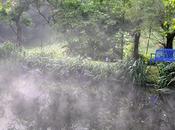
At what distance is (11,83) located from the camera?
43.0 ft

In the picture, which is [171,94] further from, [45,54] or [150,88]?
[45,54]

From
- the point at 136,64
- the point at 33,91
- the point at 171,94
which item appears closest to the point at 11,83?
the point at 33,91

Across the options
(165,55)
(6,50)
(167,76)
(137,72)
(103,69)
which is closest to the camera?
(167,76)

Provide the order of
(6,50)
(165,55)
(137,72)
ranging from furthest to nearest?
1. (6,50)
2. (165,55)
3. (137,72)

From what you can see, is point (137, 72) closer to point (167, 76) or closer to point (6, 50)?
point (167, 76)

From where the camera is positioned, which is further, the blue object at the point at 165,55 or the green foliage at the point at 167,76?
the blue object at the point at 165,55

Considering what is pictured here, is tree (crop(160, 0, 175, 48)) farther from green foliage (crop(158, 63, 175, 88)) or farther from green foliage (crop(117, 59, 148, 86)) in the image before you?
green foliage (crop(117, 59, 148, 86))

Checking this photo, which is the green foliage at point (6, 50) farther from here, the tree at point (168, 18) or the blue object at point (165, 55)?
the tree at point (168, 18)

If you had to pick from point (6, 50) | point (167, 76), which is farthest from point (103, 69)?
point (6, 50)

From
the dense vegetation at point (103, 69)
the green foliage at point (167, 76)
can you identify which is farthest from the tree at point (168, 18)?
the green foliage at point (167, 76)

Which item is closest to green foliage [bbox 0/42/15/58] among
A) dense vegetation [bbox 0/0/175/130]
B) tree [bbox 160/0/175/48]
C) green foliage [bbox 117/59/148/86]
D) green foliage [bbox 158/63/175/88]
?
dense vegetation [bbox 0/0/175/130]

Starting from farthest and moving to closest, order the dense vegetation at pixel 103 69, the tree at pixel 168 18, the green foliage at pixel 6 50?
the green foliage at pixel 6 50, the tree at pixel 168 18, the dense vegetation at pixel 103 69

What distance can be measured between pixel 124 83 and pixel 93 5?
17.4ft

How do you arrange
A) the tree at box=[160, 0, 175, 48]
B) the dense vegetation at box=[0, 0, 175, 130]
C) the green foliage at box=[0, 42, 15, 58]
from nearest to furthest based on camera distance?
1. the dense vegetation at box=[0, 0, 175, 130]
2. the tree at box=[160, 0, 175, 48]
3. the green foliage at box=[0, 42, 15, 58]
